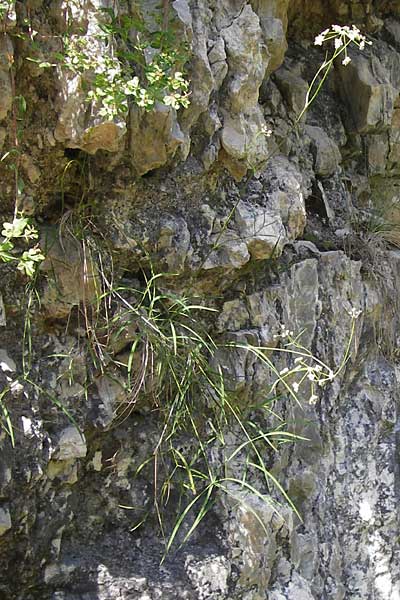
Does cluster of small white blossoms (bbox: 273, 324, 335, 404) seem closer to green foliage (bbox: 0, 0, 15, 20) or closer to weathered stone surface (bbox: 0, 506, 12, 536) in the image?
weathered stone surface (bbox: 0, 506, 12, 536)

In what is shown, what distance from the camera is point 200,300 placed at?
1.78 meters

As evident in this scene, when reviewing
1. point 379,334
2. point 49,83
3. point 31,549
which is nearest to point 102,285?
point 49,83

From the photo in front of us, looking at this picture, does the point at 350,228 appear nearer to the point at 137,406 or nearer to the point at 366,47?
the point at 366,47

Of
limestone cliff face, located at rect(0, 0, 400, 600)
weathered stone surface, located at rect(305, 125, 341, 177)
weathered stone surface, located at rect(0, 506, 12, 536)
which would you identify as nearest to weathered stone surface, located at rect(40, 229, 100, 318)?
limestone cliff face, located at rect(0, 0, 400, 600)

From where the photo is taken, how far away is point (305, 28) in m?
2.42

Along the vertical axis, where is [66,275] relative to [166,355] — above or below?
above

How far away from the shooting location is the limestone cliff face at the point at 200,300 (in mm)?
1478

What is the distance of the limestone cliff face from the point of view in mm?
1478

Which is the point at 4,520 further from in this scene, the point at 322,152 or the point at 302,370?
the point at 322,152

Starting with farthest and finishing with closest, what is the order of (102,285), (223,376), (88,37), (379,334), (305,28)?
1. (305,28)
2. (379,334)
3. (223,376)
4. (102,285)
5. (88,37)

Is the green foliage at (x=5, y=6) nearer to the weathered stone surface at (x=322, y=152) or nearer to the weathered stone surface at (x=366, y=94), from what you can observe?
the weathered stone surface at (x=322, y=152)

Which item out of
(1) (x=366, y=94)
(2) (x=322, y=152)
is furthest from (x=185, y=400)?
(1) (x=366, y=94)

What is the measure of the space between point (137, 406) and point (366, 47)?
1.52m

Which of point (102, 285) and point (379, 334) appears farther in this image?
point (379, 334)
